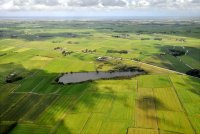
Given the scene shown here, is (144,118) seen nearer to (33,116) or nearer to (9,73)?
(33,116)

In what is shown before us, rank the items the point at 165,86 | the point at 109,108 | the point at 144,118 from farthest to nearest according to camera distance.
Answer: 1. the point at 165,86
2. the point at 109,108
3. the point at 144,118

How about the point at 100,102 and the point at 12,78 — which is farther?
the point at 12,78

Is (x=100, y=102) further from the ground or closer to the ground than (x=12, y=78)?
further from the ground

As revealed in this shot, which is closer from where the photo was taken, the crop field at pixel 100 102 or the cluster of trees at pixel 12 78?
the crop field at pixel 100 102

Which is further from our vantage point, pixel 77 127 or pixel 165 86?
pixel 165 86

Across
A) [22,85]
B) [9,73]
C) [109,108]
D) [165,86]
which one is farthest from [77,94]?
[9,73]

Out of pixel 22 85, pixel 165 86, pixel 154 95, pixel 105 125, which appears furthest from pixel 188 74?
pixel 22 85

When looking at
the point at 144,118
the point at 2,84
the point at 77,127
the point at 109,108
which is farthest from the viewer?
the point at 2,84

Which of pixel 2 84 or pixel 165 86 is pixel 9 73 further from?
pixel 165 86

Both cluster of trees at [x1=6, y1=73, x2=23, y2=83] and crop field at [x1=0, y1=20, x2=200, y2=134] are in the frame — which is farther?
cluster of trees at [x1=6, y1=73, x2=23, y2=83]
